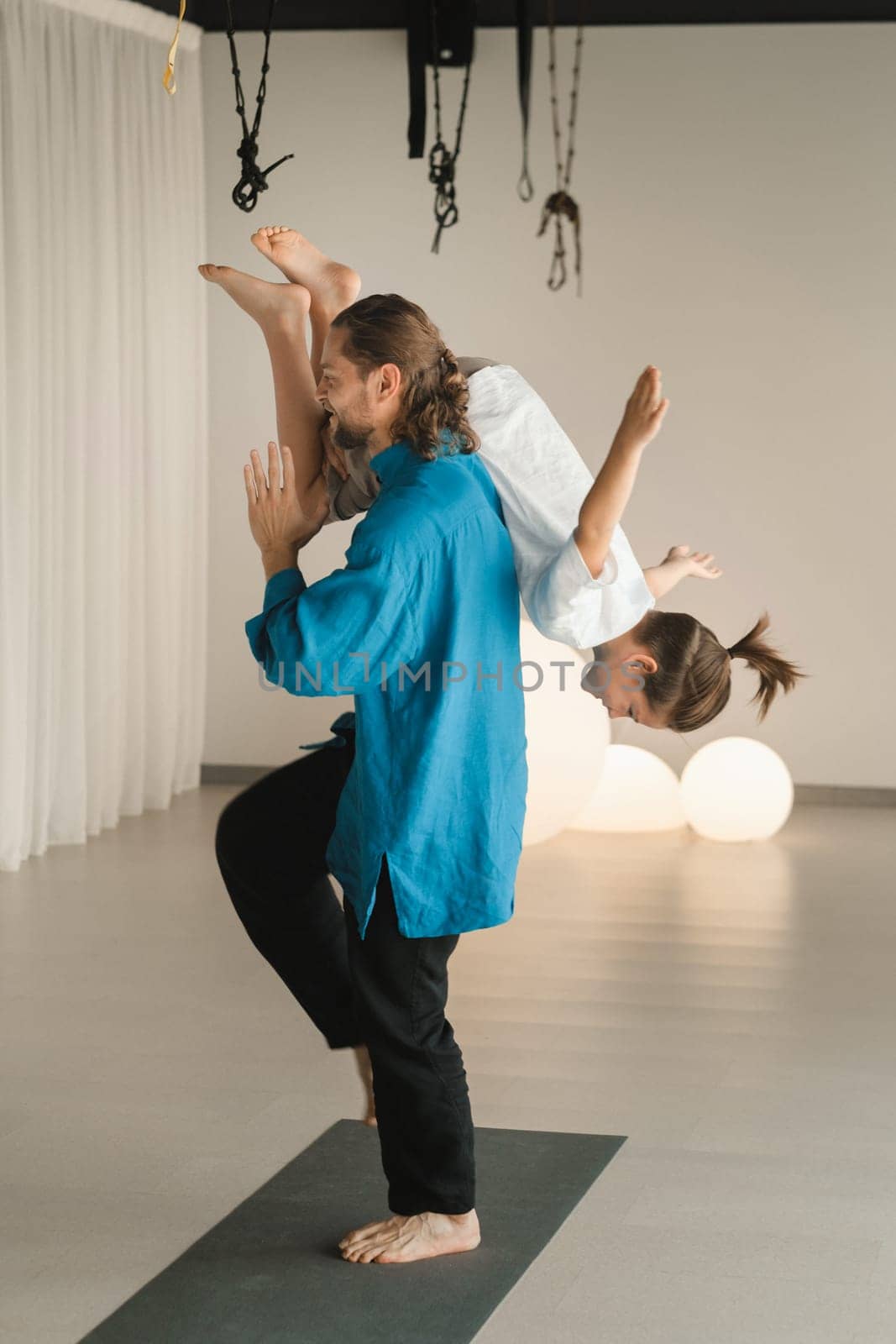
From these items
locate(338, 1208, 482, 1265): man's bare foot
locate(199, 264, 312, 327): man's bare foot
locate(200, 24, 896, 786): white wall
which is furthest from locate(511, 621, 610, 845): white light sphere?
locate(338, 1208, 482, 1265): man's bare foot

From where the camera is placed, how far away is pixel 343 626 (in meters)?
2.24

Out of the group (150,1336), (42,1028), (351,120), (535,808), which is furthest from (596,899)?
(351,120)

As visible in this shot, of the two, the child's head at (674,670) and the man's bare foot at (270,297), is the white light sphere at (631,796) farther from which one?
the man's bare foot at (270,297)

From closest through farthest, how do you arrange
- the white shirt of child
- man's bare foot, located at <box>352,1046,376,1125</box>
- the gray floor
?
the white shirt of child
the gray floor
man's bare foot, located at <box>352,1046,376,1125</box>

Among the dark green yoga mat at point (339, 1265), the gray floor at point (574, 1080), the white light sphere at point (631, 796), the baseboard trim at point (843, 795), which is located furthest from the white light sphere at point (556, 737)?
the dark green yoga mat at point (339, 1265)

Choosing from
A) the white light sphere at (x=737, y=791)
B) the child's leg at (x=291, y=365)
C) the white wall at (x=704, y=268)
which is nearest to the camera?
the child's leg at (x=291, y=365)

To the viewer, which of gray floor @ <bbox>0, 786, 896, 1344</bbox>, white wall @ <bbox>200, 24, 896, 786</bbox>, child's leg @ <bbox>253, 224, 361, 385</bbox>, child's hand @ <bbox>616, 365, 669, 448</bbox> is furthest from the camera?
white wall @ <bbox>200, 24, 896, 786</bbox>

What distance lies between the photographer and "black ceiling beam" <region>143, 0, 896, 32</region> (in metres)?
6.20

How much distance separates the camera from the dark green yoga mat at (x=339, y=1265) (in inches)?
91.4

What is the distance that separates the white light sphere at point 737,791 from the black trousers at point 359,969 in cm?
320

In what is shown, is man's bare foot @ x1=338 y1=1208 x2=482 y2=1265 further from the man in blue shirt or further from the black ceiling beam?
the black ceiling beam

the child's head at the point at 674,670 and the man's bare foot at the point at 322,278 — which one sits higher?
the man's bare foot at the point at 322,278

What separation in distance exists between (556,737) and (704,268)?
2472mm

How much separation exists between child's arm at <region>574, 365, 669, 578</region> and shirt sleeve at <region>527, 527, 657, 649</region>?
0.03 m
